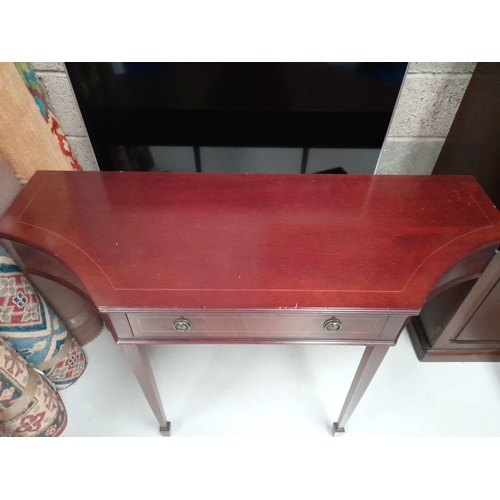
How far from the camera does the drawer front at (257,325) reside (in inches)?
35.0

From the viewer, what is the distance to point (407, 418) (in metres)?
1.38

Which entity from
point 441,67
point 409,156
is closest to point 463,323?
point 409,156

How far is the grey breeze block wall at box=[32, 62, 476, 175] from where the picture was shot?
1.28 meters

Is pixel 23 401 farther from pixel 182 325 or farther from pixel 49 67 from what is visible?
pixel 49 67

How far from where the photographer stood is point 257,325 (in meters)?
0.92

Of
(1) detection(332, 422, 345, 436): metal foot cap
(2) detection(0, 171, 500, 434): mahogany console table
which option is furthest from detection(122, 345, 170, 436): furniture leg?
(1) detection(332, 422, 345, 436): metal foot cap

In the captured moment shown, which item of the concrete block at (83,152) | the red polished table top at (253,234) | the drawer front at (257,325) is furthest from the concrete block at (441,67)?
the concrete block at (83,152)

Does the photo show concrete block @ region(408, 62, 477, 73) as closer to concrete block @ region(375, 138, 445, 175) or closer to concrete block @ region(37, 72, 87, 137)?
concrete block @ region(375, 138, 445, 175)

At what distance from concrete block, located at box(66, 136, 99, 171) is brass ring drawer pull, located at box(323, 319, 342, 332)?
1136 mm

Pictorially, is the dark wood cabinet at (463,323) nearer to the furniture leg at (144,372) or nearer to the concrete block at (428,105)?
the concrete block at (428,105)

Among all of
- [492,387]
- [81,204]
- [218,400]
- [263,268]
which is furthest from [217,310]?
[492,387]

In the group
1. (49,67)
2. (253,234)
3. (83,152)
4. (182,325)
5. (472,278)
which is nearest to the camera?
(182,325)

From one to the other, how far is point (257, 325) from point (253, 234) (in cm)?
24

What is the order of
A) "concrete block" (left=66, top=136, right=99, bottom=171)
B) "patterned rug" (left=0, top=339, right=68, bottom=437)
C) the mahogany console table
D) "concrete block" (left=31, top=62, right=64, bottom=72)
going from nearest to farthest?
the mahogany console table, "patterned rug" (left=0, top=339, right=68, bottom=437), "concrete block" (left=31, top=62, right=64, bottom=72), "concrete block" (left=66, top=136, right=99, bottom=171)
